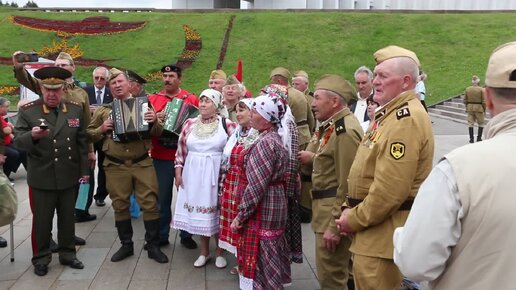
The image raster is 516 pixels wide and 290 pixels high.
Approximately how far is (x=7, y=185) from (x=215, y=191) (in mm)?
1999

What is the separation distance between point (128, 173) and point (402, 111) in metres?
3.13

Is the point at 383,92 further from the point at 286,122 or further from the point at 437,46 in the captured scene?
the point at 437,46

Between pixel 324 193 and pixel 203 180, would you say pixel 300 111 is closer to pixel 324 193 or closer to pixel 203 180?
pixel 203 180

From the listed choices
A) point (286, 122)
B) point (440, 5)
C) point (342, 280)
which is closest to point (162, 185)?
point (286, 122)

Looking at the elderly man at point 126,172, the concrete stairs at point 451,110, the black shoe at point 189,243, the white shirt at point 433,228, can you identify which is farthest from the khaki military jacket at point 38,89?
the concrete stairs at point 451,110

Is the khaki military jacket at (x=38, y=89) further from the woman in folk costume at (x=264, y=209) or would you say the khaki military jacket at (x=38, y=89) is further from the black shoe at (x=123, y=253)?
the woman in folk costume at (x=264, y=209)

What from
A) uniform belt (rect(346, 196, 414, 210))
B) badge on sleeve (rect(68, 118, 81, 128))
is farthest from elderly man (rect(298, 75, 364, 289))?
badge on sleeve (rect(68, 118, 81, 128))

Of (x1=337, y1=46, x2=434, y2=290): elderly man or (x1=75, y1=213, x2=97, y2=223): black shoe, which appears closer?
(x1=337, y1=46, x2=434, y2=290): elderly man

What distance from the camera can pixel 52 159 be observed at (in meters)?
4.41

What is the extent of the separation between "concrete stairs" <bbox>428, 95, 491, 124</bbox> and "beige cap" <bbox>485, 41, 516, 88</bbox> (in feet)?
53.2

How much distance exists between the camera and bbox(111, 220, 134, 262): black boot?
485cm

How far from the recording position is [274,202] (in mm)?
3648

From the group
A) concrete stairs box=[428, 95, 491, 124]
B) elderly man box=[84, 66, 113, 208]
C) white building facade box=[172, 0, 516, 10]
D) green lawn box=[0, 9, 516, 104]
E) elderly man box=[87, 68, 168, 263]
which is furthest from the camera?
white building facade box=[172, 0, 516, 10]

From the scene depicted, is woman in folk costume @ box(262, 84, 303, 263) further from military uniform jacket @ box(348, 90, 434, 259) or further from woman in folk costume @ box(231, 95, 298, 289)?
military uniform jacket @ box(348, 90, 434, 259)
